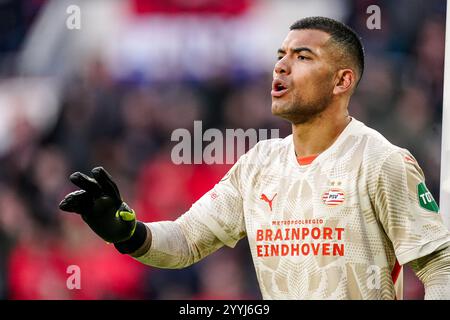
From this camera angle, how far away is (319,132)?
8.43ft

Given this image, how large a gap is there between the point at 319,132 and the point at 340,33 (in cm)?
36

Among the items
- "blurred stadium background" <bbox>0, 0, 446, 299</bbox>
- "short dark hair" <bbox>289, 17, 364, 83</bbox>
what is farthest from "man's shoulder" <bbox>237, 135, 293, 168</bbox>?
"blurred stadium background" <bbox>0, 0, 446, 299</bbox>

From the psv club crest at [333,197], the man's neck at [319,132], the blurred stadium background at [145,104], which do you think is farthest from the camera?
the blurred stadium background at [145,104]

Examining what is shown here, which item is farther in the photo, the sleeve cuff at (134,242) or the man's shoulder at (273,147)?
the man's shoulder at (273,147)

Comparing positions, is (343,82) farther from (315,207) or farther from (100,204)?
(100,204)

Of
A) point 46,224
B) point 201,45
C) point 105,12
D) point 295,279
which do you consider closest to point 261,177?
point 295,279

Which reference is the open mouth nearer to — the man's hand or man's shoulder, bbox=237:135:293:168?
man's shoulder, bbox=237:135:293:168

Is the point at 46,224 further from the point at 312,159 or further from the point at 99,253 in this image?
the point at 312,159

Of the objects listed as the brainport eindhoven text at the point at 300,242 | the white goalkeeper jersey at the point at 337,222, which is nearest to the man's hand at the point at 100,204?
the white goalkeeper jersey at the point at 337,222

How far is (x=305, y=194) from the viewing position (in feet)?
8.13

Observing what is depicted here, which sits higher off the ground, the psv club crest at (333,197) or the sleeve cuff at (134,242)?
the psv club crest at (333,197)

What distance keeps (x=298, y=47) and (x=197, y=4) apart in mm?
987

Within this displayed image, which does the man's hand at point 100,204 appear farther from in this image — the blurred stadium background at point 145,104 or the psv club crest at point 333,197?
the blurred stadium background at point 145,104

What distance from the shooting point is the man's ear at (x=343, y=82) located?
261cm
